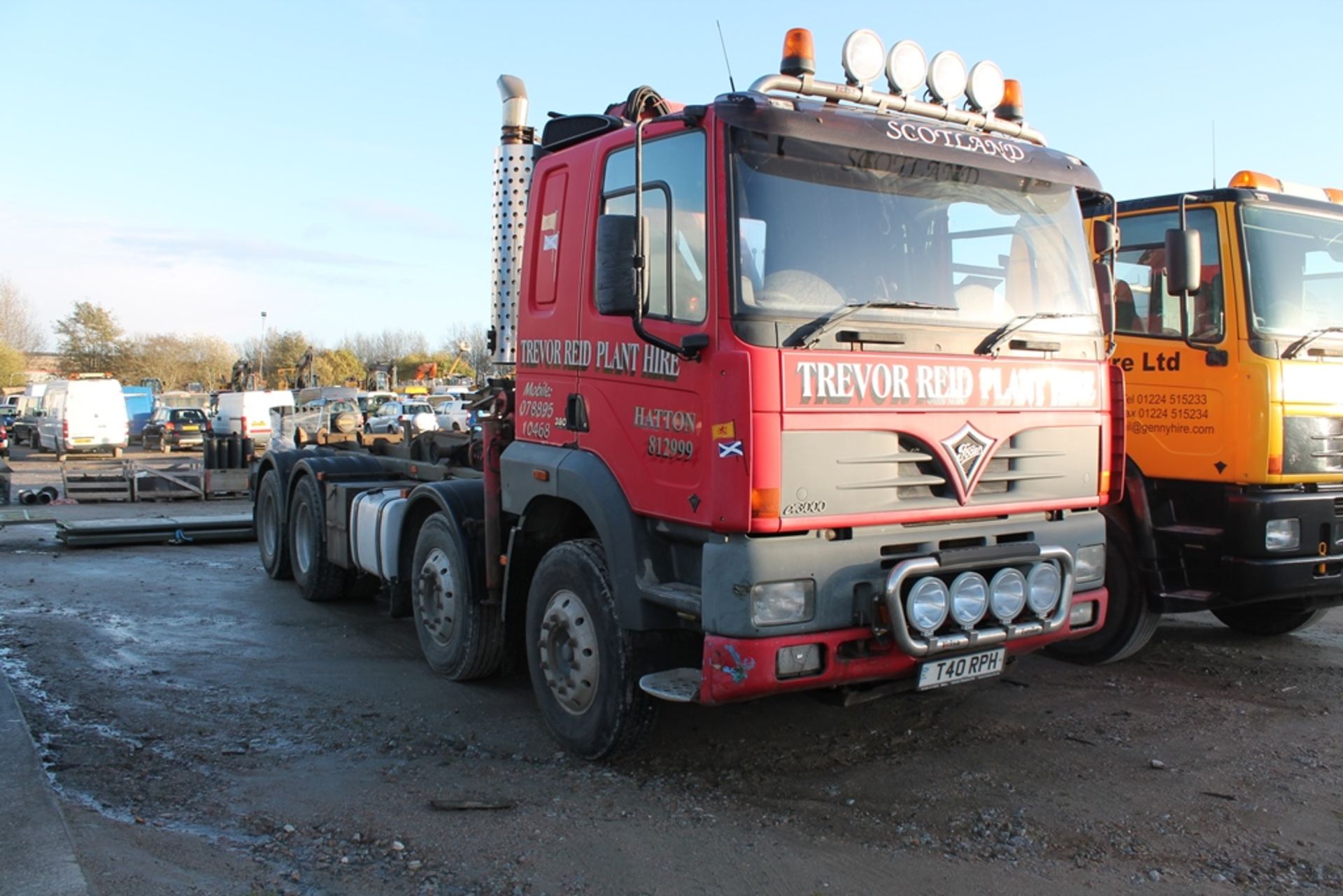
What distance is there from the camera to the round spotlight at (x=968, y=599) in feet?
15.0

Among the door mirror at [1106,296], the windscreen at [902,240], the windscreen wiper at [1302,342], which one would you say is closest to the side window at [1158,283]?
the windscreen wiper at [1302,342]

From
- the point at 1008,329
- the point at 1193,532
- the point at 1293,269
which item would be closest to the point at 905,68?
the point at 1008,329

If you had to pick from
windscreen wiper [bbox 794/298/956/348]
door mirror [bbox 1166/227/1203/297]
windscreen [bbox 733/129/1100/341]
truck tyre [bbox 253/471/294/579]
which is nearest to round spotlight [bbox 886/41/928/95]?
windscreen [bbox 733/129/1100/341]

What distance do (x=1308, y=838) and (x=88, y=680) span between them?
660 centimetres

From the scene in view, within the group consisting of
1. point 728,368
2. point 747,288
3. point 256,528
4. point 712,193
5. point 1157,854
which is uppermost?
point 712,193

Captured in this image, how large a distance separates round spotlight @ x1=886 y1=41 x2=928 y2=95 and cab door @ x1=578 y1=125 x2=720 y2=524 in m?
1.25

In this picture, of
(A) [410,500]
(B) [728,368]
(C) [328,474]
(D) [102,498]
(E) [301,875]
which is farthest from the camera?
(D) [102,498]

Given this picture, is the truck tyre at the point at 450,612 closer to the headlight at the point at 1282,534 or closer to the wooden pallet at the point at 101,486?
the headlight at the point at 1282,534

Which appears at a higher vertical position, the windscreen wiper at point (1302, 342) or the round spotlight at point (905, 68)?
the round spotlight at point (905, 68)

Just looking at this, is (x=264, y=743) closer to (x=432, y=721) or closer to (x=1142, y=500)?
(x=432, y=721)

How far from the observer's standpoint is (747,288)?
4.35 meters

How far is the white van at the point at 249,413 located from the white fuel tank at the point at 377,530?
27087 mm

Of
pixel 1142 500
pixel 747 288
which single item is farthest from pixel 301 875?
pixel 1142 500

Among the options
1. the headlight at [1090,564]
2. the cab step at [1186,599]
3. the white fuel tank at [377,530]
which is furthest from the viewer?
the white fuel tank at [377,530]
